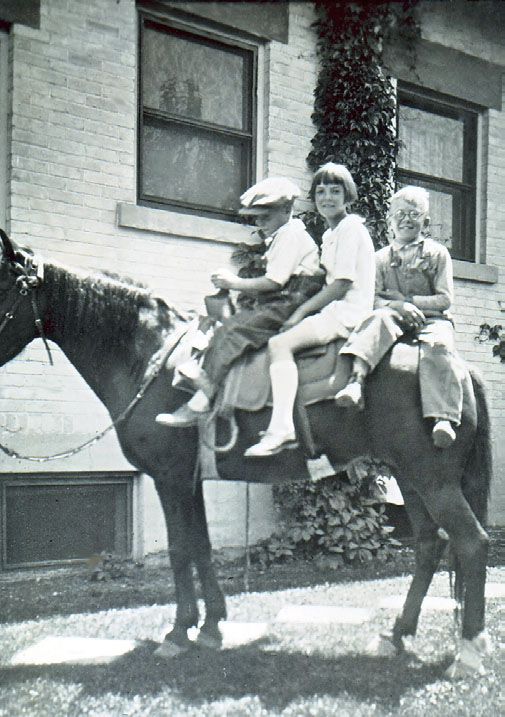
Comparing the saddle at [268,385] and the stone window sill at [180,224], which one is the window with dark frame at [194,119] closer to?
the stone window sill at [180,224]

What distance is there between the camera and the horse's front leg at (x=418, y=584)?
3711 millimetres

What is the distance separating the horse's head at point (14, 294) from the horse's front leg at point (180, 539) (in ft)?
3.33

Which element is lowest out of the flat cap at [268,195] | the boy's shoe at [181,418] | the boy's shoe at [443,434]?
the boy's shoe at [443,434]

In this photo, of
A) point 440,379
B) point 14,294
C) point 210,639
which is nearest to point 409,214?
point 440,379

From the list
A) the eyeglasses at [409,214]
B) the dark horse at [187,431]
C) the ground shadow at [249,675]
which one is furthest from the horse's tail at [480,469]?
the eyeglasses at [409,214]

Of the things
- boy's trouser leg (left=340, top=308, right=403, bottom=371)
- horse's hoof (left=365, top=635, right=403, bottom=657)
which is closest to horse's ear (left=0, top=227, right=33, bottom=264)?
boy's trouser leg (left=340, top=308, right=403, bottom=371)

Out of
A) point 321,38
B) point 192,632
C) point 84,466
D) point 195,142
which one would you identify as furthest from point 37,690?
point 321,38

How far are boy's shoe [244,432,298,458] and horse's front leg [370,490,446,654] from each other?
1.06 metres

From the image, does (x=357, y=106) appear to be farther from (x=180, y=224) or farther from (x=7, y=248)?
(x=7, y=248)

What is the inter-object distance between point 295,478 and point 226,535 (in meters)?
1.47

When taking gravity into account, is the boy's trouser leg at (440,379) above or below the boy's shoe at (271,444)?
above

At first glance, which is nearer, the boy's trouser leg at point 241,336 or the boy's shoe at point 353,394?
the boy's shoe at point 353,394

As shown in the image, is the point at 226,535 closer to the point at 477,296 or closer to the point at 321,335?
the point at 321,335

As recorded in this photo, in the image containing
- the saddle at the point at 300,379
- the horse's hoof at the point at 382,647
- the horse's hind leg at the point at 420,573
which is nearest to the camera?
the saddle at the point at 300,379
